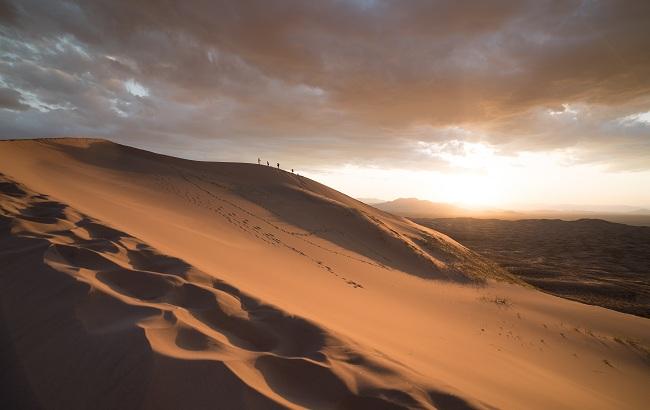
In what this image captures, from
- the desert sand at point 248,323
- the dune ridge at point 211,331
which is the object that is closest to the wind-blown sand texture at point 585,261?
the desert sand at point 248,323

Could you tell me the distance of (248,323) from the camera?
129 inches

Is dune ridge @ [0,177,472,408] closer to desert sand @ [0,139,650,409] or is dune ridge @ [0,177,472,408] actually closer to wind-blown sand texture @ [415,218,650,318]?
desert sand @ [0,139,650,409]

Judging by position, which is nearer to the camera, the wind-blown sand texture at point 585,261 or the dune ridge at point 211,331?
the dune ridge at point 211,331

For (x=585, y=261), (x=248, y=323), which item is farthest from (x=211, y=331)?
(x=585, y=261)

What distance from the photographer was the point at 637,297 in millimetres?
14281

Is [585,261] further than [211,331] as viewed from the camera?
Yes

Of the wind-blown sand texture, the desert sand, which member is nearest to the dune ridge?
the desert sand

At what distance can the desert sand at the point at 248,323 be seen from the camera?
7.27 feet

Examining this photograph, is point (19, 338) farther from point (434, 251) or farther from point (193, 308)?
point (434, 251)

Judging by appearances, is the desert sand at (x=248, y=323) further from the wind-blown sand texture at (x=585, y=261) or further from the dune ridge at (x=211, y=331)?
the wind-blown sand texture at (x=585, y=261)

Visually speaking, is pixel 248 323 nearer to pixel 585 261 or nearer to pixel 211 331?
pixel 211 331

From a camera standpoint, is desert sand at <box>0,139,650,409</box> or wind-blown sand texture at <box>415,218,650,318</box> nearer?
desert sand at <box>0,139,650,409</box>

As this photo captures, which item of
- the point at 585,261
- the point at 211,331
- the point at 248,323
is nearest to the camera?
the point at 211,331

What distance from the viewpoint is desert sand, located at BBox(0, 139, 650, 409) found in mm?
2215
